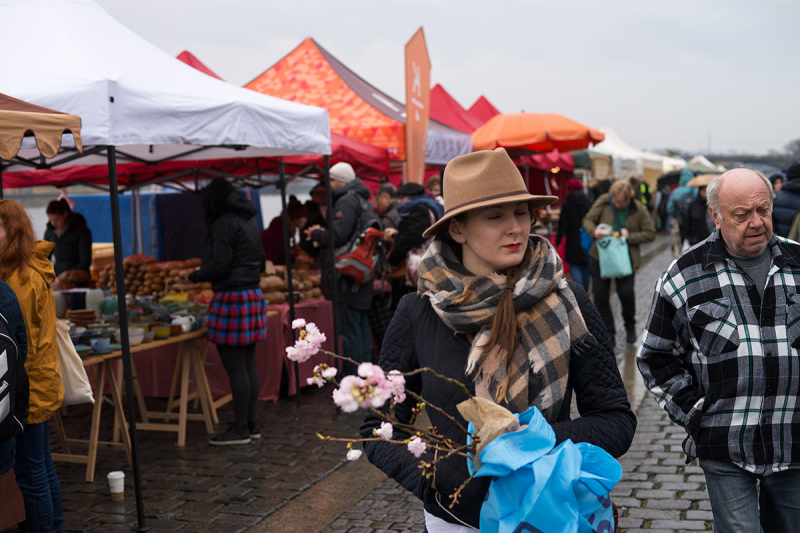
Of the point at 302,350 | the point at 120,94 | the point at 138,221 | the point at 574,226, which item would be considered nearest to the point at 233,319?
the point at 120,94

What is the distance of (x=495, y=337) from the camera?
6.42ft

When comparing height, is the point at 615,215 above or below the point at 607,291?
above

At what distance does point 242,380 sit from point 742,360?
4.40 m

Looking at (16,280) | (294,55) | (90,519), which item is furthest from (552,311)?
(294,55)

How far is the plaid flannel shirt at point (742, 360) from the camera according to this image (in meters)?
2.61

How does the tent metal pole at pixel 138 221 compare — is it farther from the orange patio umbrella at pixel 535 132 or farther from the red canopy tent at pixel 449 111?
the orange patio umbrella at pixel 535 132

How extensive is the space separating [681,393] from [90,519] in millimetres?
3689

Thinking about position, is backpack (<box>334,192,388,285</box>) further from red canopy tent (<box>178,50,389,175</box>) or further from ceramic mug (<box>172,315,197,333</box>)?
ceramic mug (<box>172,315,197,333</box>)

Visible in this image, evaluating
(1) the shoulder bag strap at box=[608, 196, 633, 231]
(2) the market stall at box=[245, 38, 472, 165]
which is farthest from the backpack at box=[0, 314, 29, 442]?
(2) the market stall at box=[245, 38, 472, 165]

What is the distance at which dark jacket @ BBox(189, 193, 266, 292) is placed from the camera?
6047 mm

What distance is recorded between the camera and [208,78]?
19.5 ft

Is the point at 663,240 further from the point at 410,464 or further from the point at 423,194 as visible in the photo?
the point at 410,464

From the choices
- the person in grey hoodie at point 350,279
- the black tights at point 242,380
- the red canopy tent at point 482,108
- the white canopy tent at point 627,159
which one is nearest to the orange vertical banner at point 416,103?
the person in grey hoodie at point 350,279

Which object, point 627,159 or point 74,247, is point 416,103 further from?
point 627,159
